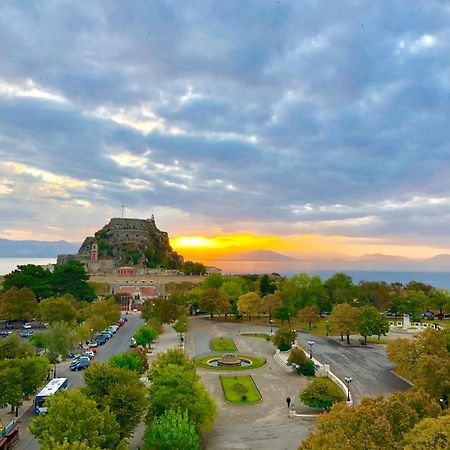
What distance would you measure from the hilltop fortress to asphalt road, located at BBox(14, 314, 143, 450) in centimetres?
7527

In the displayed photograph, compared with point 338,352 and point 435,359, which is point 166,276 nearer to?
point 338,352

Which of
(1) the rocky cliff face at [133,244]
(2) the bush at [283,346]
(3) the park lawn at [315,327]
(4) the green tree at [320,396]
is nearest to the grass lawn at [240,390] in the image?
(4) the green tree at [320,396]

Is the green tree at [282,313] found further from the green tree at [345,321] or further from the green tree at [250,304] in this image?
the green tree at [345,321]

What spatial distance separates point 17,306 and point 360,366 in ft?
162

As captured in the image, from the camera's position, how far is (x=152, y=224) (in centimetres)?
18800

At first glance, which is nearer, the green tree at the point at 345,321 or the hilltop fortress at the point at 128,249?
the green tree at the point at 345,321

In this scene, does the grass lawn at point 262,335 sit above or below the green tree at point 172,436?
below

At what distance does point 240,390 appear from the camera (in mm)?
36656

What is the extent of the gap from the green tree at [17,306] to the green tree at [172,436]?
169 feet

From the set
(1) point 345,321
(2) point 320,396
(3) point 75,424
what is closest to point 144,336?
(2) point 320,396

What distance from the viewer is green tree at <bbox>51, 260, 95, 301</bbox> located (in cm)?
8438

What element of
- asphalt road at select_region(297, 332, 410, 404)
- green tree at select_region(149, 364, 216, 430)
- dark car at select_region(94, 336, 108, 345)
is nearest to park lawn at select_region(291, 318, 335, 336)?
asphalt road at select_region(297, 332, 410, 404)

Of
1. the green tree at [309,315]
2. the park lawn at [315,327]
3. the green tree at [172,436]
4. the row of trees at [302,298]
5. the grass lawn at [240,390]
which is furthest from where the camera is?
the row of trees at [302,298]

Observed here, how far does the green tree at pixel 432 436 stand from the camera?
17406 millimetres
